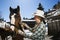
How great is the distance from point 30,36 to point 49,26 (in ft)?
41.7

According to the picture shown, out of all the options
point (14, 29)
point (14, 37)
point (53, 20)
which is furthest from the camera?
point (53, 20)

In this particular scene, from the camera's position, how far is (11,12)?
4871 millimetres

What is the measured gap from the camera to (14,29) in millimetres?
4109

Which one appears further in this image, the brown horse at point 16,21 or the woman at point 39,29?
the brown horse at point 16,21

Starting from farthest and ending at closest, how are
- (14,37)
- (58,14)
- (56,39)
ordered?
(58,14) → (56,39) → (14,37)

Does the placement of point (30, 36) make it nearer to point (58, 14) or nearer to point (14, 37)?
point (14, 37)

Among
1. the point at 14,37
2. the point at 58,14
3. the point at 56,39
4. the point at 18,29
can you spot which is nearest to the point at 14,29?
the point at 18,29

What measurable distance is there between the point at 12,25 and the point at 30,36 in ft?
2.84

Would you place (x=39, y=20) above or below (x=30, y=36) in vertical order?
above

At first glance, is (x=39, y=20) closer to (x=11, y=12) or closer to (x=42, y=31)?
(x=42, y=31)

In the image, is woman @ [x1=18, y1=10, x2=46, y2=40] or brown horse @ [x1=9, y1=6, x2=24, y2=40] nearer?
woman @ [x1=18, y1=10, x2=46, y2=40]

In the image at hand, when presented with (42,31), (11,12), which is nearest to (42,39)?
(42,31)

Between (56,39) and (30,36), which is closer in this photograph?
(30,36)

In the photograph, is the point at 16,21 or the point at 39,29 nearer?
the point at 39,29
